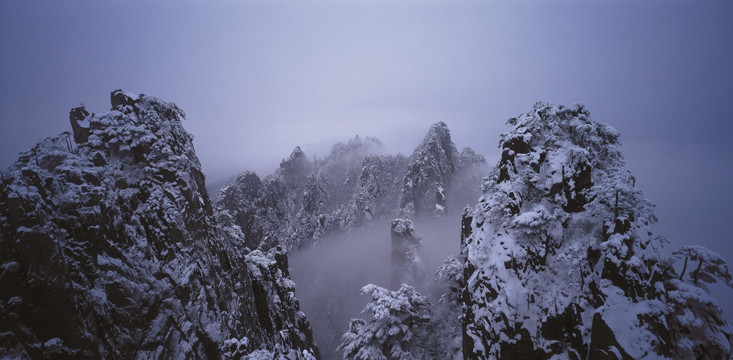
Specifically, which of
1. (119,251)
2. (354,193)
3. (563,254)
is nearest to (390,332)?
(563,254)

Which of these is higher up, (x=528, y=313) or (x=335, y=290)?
(x=528, y=313)

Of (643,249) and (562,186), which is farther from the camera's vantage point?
(562,186)

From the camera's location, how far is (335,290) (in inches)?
2343

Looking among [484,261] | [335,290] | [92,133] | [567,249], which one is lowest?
[335,290]

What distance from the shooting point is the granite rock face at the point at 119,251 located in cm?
1034

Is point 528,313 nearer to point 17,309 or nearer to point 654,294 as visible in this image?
point 654,294

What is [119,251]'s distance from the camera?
43.2 feet

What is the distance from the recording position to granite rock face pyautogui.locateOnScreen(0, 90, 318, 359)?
1034 cm

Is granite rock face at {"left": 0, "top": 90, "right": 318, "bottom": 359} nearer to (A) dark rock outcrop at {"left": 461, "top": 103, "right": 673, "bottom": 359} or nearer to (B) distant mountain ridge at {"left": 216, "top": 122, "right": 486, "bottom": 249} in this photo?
(A) dark rock outcrop at {"left": 461, "top": 103, "right": 673, "bottom": 359}

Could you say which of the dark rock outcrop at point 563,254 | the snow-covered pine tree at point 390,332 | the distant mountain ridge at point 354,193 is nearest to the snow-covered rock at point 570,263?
the dark rock outcrop at point 563,254

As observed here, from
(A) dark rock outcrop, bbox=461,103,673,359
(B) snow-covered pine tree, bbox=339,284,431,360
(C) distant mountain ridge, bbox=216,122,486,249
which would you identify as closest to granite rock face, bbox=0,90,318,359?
(B) snow-covered pine tree, bbox=339,284,431,360

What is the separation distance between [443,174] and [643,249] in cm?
5666

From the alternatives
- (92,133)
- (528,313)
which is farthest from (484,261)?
(92,133)

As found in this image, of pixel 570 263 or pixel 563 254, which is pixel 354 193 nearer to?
pixel 563 254
